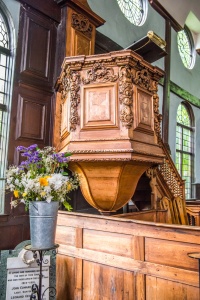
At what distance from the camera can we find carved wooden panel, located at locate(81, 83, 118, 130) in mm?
2789

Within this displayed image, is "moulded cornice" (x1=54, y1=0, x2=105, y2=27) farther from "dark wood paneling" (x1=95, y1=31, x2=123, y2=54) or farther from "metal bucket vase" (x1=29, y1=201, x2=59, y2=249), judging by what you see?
"metal bucket vase" (x1=29, y1=201, x2=59, y2=249)

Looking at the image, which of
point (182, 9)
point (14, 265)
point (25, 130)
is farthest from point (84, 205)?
point (182, 9)

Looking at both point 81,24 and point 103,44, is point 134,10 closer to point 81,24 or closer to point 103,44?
point 103,44

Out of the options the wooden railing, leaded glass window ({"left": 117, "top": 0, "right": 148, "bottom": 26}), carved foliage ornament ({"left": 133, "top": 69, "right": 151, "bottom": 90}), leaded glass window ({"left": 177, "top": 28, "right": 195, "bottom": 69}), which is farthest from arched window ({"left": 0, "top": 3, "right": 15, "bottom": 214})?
leaded glass window ({"left": 177, "top": 28, "right": 195, "bottom": 69})

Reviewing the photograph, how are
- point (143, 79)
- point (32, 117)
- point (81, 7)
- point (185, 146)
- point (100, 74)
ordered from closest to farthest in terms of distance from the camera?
point (100, 74), point (143, 79), point (32, 117), point (81, 7), point (185, 146)

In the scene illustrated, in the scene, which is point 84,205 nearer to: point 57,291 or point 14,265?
point 57,291

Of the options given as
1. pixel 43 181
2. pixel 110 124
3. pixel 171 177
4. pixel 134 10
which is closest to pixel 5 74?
pixel 110 124

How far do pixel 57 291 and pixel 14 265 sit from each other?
0.64m

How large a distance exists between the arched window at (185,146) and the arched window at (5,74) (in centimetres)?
572

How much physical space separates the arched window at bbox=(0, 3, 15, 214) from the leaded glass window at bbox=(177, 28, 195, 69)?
6224 mm

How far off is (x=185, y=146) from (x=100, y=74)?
6.31 metres

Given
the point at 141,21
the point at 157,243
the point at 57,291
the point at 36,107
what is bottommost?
the point at 57,291

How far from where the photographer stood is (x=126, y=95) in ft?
9.12

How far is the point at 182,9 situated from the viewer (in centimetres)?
734
